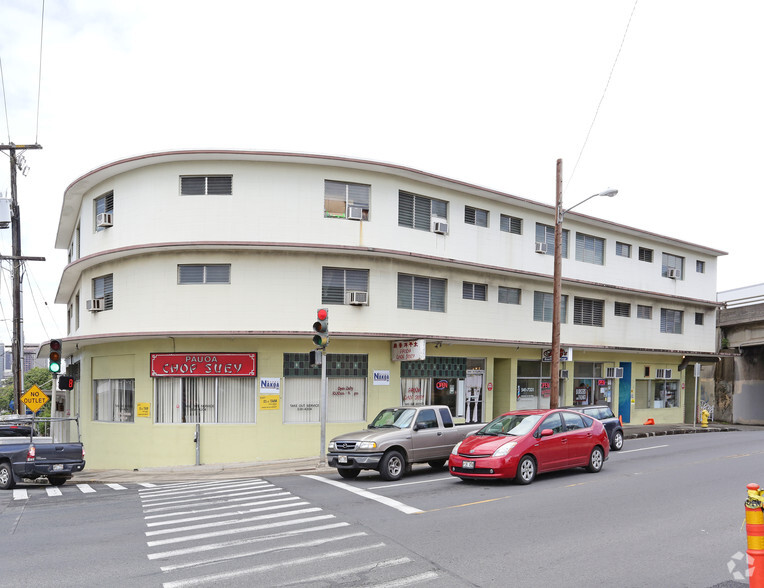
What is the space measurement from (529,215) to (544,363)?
6587 millimetres

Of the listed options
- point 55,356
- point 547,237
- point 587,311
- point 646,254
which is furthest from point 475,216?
point 55,356

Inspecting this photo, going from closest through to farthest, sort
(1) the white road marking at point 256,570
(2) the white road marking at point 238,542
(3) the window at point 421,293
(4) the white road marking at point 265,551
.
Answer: (1) the white road marking at point 256,570 < (4) the white road marking at point 265,551 < (2) the white road marking at point 238,542 < (3) the window at point 421,293

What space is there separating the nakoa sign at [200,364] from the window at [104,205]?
18.3 ft

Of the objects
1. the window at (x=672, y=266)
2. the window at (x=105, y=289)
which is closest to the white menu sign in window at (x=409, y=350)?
the window at (x=105, y=289)

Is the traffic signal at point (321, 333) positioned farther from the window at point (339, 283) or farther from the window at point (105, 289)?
the window at point (105, 289)

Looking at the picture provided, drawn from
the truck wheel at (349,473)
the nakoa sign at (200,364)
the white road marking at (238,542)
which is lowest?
the truck wheel at (349,473)

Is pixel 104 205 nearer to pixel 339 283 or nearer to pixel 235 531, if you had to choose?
pixel 339 283

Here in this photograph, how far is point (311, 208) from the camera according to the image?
858 inches

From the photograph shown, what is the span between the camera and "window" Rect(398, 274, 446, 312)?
23438 mm

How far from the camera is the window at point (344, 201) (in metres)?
22.1

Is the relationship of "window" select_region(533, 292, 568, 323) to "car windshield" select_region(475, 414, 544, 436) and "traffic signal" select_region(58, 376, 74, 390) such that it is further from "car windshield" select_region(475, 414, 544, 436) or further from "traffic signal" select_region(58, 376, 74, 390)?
"traffic signal" select_region(58, 376, 74, 390)

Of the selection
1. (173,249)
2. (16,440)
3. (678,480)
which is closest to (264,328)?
(173,249)

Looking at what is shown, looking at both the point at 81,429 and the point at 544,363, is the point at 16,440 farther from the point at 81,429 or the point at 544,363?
the point at 544,363

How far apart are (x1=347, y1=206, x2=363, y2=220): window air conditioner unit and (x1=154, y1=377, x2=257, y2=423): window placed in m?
6.26
